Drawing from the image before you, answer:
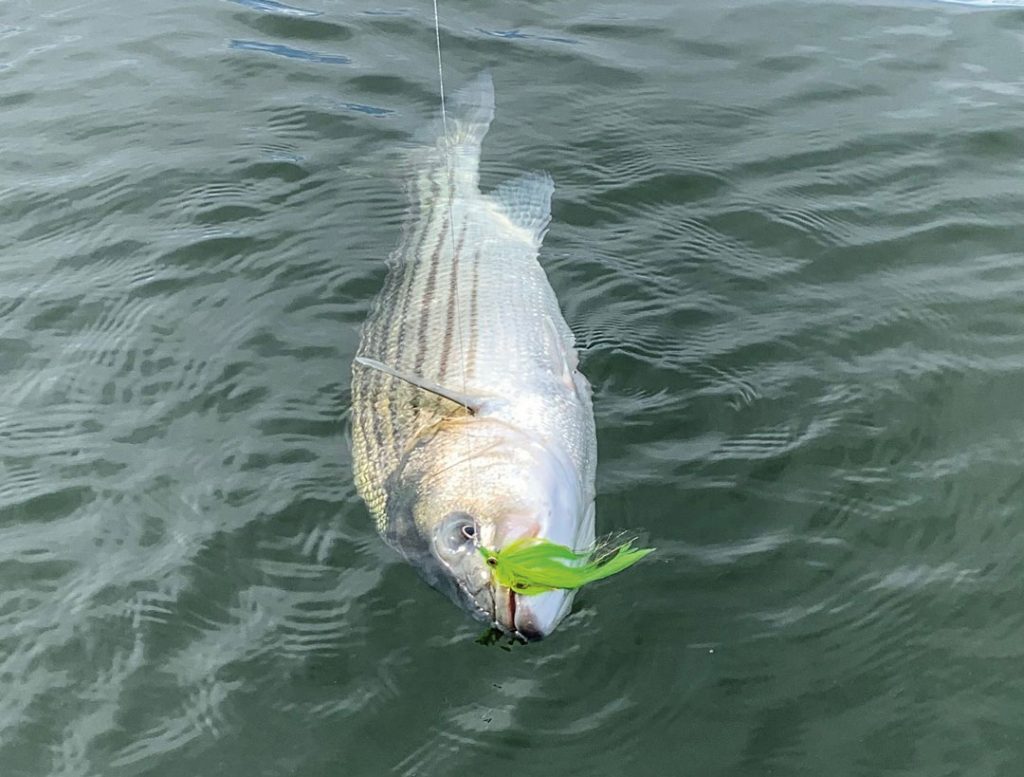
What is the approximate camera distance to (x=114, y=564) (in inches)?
159

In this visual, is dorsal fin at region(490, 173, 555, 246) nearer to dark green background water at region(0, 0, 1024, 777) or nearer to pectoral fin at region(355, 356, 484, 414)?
dark green background water at region(0, 0, 1024, 777)

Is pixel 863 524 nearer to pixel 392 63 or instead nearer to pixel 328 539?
pixel 328 539

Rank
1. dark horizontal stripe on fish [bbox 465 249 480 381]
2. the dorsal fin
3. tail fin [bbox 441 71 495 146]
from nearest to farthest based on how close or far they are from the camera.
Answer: dark horizontal stripe on fish [bbox 465 249 480 381], the dorsal fin, tail fin [bbox 441 71 495 146]

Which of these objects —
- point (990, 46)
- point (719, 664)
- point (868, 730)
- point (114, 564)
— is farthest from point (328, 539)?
point (990, 46)

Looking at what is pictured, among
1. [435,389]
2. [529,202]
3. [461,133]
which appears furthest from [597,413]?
[461,133]

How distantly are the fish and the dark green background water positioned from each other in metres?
0.27

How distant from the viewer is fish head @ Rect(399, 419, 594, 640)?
3398mm

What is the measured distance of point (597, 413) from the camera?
15.0 feet

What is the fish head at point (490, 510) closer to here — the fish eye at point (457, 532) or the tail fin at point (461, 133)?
the fish eye at point (457, 532)

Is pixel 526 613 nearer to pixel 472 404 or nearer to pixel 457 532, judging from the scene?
pixel 457 532

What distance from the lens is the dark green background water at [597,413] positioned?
3.48 meters

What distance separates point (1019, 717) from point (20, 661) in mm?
3511

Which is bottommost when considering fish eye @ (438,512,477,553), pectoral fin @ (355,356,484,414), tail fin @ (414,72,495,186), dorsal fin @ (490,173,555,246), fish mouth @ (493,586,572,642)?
fish mouth @ (493,586,572,642)

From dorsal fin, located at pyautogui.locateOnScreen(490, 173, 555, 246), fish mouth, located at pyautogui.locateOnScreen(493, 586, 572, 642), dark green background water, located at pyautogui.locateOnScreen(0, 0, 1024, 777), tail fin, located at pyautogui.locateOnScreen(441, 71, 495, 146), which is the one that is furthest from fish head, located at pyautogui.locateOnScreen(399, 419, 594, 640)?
tail fin, located at pyautogui.locateOnScreen(441, 71, 495, 146)
